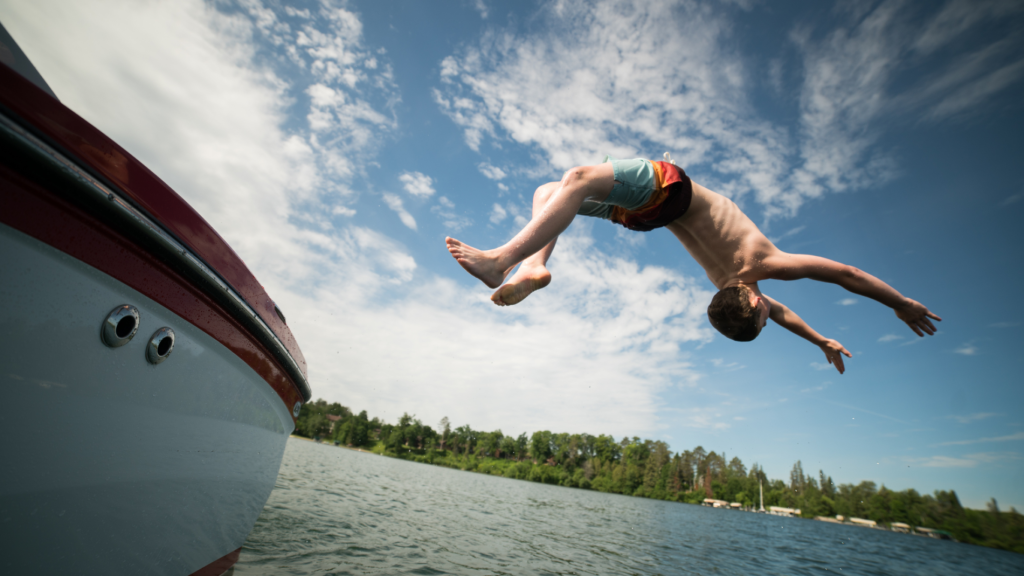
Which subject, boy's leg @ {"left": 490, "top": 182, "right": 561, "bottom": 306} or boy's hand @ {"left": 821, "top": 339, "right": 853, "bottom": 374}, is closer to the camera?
boy's leg @ {"left": 490, "top": 182, "right": 561, "bottom": 306}

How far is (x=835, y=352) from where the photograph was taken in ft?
13.1

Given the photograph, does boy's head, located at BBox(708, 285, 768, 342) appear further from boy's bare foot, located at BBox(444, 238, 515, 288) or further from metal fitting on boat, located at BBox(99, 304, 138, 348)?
metal fitting on boat, located at BBox(99, 304, 138, 348)

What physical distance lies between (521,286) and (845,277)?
8.22 ft

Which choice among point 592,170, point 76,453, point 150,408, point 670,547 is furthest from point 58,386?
point 670,547

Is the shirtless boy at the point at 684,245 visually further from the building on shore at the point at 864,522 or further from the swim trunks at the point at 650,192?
the building on shore at the point at 864,522

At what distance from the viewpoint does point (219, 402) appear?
2520 millimetres

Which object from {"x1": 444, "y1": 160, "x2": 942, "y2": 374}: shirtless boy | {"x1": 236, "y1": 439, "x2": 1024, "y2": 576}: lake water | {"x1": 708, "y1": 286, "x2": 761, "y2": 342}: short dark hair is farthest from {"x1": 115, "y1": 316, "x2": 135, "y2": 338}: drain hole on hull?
{"x1": 708, "y1": 286, "x2": 761, "y2": 342}: short dark hair

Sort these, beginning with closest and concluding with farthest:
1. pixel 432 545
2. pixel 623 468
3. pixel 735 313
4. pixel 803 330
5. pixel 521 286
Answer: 1. pixel 521 286
2. pixel 735 313
3. pixel 803 330
4. pixel 432 545
5. pixel 623 468

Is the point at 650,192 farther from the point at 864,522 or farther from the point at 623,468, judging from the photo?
the point at 864,522

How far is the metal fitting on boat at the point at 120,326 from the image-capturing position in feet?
5.41

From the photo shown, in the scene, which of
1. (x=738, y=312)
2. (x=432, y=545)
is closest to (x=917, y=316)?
(x=738, y=312)

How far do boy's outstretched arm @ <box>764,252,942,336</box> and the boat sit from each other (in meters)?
3.72

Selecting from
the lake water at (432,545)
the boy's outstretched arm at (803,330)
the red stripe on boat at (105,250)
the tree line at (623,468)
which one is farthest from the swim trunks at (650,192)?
the tree line at (623,468)

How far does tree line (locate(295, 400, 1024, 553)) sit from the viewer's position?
65500mm
